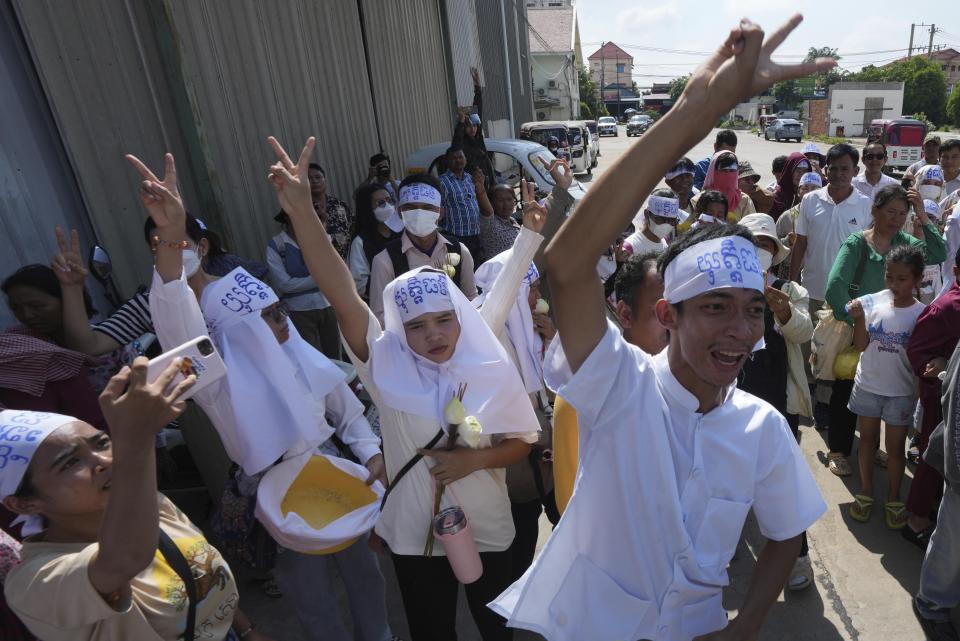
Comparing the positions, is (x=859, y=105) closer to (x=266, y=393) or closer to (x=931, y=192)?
(x=931, y=192)

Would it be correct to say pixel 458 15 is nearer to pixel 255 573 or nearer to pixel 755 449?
pixel 255 573

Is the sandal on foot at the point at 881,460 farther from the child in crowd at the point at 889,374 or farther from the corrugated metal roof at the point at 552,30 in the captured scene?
the corrugated metal roof at the point at 552,30

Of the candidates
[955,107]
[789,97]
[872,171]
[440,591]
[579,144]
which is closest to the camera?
[440,591]

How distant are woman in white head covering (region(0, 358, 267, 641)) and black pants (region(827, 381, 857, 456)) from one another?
4.10m

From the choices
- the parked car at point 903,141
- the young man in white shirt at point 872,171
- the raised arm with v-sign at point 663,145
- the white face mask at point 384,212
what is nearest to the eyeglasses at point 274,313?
the raised arm with v-sign at point 663,145

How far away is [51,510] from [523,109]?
26362 mm

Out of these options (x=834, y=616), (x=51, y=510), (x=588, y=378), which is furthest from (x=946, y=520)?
(x=51, y=510)

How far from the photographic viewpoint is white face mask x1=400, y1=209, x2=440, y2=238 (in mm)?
3896

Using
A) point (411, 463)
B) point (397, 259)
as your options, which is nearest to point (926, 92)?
point (397, 259)

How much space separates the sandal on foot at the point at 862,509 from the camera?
3.42 m

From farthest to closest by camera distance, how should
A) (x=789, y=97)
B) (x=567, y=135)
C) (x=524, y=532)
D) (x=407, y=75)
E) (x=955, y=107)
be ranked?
(x=789, y=97)
(x=955, y=107)
(x=567, y=135)
(x=407, y=75)
(x=524, y=532)

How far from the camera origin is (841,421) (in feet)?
12.8

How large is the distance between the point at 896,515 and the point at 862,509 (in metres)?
0.17

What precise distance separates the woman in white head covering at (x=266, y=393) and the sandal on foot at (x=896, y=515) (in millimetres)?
3124
